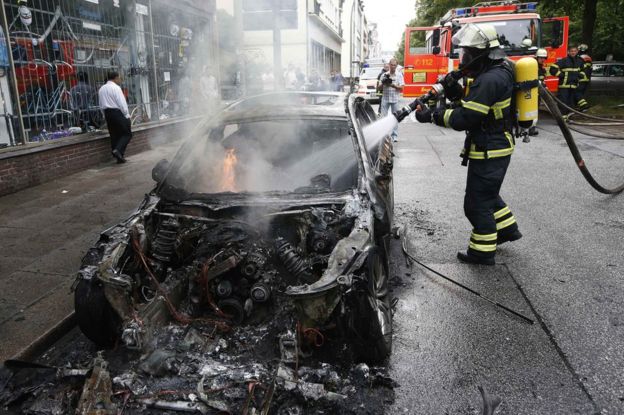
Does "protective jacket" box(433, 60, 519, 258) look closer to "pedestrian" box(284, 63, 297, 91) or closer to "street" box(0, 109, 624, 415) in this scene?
"street" box(0, 109, 624, 415)

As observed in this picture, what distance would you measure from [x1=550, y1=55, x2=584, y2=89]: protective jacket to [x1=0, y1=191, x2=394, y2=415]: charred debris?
1316 centimetres

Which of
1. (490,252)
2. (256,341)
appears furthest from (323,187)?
(490,252)

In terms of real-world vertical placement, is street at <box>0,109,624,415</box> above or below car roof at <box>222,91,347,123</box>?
below

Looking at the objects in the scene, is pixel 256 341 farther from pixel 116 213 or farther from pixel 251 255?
pixel 116 213

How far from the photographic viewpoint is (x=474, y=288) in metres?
4.07

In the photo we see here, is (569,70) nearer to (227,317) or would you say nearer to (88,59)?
(88,59)

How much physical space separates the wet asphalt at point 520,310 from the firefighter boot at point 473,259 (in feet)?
0.22

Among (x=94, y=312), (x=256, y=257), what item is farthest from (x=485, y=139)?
(x=94, y=312)

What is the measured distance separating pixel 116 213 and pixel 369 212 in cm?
393

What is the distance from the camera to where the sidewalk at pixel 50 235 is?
11.7 ft

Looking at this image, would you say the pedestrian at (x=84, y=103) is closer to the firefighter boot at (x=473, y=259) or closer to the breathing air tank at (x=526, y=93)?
the firefighter boot at (x=473, y=259)

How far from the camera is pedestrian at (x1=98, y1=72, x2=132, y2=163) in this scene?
8.60 meters

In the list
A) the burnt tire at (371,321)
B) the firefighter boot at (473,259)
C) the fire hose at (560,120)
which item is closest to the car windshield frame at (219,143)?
the burnt tire at (371,321)

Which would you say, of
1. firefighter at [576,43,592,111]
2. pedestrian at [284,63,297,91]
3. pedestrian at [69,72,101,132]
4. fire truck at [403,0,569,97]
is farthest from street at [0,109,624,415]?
pedestrian at [284,63,297,91]
